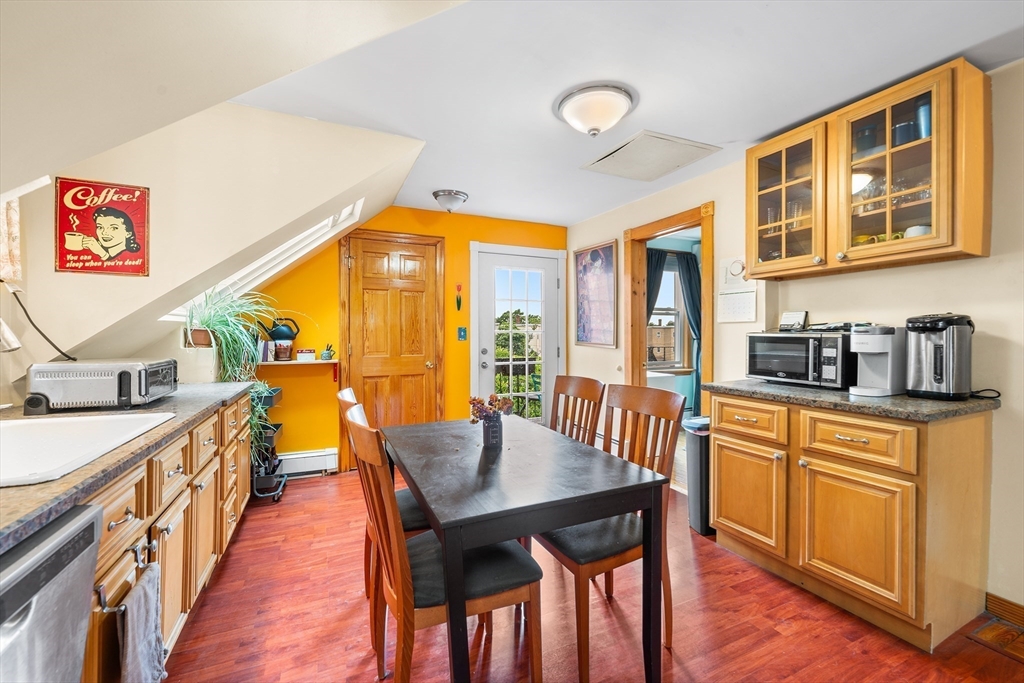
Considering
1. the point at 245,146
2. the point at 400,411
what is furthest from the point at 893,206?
the point at 400,411

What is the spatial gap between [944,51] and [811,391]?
4.87 feet

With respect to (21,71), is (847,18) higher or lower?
higher

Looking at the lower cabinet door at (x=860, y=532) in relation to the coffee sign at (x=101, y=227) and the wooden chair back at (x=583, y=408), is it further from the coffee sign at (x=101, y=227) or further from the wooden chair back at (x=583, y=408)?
the coffee sign at (x=101, y=227)

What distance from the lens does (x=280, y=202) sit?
88.8 inches

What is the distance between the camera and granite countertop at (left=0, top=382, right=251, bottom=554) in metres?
0.77

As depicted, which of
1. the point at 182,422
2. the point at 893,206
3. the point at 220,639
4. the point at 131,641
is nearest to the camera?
the point at 131,641

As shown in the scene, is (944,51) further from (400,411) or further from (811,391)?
(400,411)

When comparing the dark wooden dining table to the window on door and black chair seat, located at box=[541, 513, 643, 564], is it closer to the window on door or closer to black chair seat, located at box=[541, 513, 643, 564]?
black chair seat, located at box=[541, 513, 643, 564]

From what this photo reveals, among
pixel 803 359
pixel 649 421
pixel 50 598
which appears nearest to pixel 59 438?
pixel 50 598

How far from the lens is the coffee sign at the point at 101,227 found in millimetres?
1862

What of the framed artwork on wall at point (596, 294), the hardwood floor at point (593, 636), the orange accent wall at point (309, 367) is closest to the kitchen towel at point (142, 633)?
the hardwood floor at point (593, 636)

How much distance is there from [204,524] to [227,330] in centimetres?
144

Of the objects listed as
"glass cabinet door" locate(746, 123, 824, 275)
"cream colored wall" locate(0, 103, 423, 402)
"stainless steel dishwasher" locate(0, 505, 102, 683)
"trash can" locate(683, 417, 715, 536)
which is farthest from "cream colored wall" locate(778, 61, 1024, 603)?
"stainless steel dishwasher" locate(0, 505, 102, 683)

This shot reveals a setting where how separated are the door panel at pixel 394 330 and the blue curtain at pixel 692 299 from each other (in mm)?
3088
